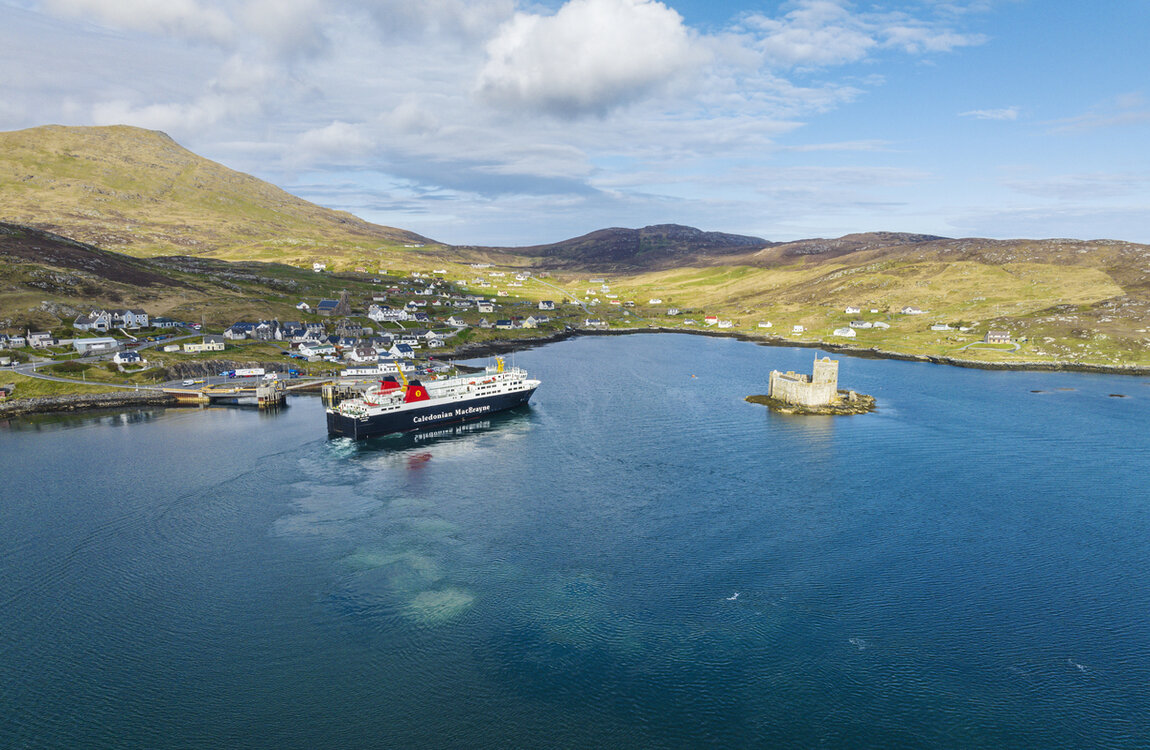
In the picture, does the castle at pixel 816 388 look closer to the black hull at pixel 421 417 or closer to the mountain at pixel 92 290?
the black hull at pixel 421 417

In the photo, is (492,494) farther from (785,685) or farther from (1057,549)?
(1057,549)

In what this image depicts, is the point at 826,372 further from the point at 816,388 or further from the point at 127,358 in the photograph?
the point at 127,358

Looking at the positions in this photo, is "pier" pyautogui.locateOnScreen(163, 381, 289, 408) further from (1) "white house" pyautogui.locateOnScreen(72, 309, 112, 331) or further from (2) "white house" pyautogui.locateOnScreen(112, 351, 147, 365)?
(1) "white house" pyautogui.locateOnScreen(72, 309, 112, 331)

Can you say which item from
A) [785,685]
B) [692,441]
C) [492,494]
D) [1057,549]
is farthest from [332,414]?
[1057,549]

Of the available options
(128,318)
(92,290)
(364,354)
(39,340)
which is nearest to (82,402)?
(39,340)

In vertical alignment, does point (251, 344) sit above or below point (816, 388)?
above
